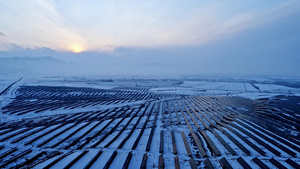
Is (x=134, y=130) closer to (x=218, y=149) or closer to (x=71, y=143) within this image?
(x=71, y=143)

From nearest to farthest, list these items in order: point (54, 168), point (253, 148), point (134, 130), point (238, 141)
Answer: point (54, 168) < point (253, 148) < point (238, 141) < point (134, 130)

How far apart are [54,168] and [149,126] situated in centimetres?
572

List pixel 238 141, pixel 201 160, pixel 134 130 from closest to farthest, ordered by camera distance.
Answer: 1. pixel 201 160
2. pixel 238 141
3. pixel 134 130

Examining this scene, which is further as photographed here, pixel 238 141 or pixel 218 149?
pixel 238 141

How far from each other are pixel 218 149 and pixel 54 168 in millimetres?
6872

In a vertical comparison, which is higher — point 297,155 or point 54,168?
point 54,168

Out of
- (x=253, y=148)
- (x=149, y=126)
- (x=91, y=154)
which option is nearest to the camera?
(x=91, y=154)

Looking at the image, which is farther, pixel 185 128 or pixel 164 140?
pixel 185 128

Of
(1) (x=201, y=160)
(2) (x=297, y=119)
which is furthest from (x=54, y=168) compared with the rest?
(2) (x=297, y=119)

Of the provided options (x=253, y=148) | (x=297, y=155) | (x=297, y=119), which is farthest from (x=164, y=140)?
(x=297, y=119)

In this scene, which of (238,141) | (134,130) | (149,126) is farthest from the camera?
(149,126)

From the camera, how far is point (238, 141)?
6.70 metres

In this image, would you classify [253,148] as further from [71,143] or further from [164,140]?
[71,143]

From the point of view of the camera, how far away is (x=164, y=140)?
280 inches
